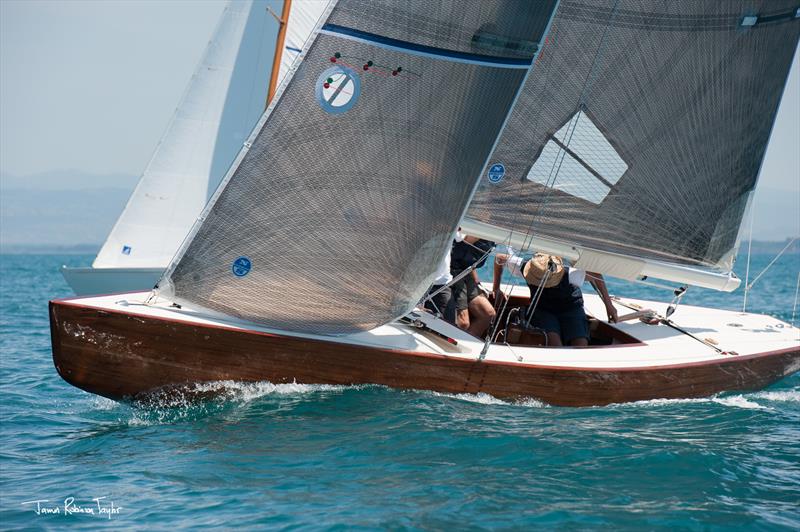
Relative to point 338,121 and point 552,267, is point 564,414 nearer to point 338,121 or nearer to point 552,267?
point 552,267

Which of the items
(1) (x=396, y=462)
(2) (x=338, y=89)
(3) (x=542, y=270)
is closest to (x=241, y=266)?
(2) (x=338, y=89)

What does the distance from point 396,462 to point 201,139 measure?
8.67m

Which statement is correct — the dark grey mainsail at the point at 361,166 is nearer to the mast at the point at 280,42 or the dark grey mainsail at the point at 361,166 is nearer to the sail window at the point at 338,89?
the sail window at the point at 338,89

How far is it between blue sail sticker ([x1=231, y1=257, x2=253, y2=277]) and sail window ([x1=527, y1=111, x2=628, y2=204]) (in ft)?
8.57

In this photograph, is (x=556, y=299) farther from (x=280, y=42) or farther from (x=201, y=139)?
(x=201, y=139)

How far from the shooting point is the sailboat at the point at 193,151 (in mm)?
12656

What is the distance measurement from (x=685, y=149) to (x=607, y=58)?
3.59ft

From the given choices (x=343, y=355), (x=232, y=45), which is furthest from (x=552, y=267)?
(x=232, y=45)

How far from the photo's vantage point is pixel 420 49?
19.3ft

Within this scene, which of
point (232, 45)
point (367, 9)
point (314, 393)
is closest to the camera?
point (367, 9)

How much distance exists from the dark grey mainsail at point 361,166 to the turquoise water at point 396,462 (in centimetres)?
73

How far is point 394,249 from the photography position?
6230mm
